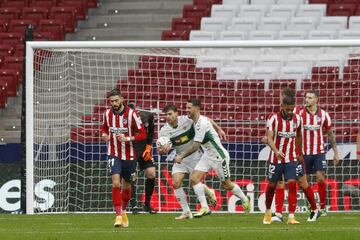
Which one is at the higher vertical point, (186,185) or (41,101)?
(41,101)

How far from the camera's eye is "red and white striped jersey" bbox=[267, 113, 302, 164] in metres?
18.5

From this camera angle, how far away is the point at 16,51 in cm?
3025

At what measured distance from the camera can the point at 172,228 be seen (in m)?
17.6

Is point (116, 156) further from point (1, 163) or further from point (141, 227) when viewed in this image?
point (1, 163)

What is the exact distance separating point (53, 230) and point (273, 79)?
8112mm

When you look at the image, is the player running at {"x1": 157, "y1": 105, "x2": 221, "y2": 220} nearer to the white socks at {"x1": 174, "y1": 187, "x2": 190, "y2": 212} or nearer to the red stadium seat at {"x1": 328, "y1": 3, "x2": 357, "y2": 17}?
the white socks at {"x1": 174, "y1": 187, "x2": 190, "y2": 212}

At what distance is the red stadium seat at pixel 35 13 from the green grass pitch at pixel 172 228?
11.1 meters

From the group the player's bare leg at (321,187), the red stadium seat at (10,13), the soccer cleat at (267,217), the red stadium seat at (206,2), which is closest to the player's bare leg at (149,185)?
the player's bare leg at (321,187)

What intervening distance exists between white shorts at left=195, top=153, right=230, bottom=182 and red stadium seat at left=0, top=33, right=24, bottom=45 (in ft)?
34.9

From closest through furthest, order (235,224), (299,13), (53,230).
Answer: (53,230) < (235,224) < (299,13)

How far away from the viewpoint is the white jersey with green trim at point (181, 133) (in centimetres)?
2111

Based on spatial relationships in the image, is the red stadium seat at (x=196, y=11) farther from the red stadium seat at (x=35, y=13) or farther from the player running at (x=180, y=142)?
the player running at (x=180, y=142)

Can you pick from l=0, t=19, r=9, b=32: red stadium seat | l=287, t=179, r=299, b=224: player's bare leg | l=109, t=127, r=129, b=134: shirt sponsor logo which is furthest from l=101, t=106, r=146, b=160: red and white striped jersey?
l=0, t=19, r=9, b=32: red stadium seat

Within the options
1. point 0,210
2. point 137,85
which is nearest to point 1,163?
point 0,210
